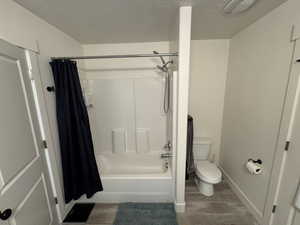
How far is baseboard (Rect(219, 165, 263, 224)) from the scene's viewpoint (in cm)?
163

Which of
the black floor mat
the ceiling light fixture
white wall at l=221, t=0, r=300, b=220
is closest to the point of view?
the ceiling light fixture

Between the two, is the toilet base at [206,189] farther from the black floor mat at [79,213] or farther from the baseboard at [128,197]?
the black floor mat at [79,213]

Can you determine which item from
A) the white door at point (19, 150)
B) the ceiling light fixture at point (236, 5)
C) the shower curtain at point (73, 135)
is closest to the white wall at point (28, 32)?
the white door at point (19, 150)

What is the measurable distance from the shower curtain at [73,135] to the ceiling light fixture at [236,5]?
1748mm

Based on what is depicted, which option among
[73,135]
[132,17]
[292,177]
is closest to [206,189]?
[292,177]

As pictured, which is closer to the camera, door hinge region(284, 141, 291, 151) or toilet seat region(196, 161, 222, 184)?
door hinge region(284, 141, 291, 151)

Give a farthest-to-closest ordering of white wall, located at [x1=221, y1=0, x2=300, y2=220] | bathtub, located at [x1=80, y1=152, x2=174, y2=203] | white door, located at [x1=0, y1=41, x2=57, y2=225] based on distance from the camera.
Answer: bathtub, located at [x1=80, y1=152, x2=174, y2=203]
white wall, located at [x1=221, y1=0, x2=300, y2=220]
white door, located at [x1=0, y1=41, x2=57, y2=225]

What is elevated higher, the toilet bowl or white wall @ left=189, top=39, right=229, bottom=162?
white wall @ left=189, top=39, right=229, bottom=162

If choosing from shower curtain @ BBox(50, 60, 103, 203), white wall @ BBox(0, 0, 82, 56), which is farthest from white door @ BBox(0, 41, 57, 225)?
shower curtain @ BBox(50, 60, 103, 203)

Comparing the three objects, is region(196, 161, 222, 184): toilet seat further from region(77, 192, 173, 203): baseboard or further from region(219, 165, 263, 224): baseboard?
region(77, 192, 173, 203): baseboard

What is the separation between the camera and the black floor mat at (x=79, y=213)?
1711 mm

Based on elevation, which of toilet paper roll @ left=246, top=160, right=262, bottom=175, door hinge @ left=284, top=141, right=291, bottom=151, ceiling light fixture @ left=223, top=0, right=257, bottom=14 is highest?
ceiling light fixture @ left=223, top=0, right=257, bottom=14

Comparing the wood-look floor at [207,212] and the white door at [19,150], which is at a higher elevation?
the white door at [19,150]

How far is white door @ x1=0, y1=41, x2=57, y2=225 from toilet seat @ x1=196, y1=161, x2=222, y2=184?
6.39 ft
